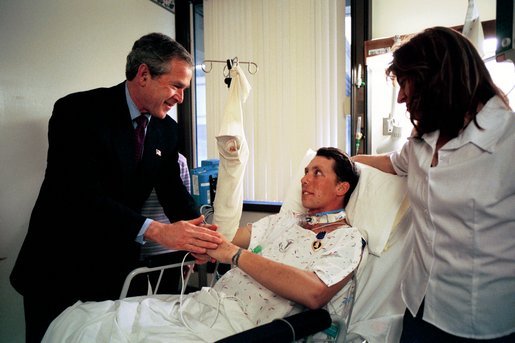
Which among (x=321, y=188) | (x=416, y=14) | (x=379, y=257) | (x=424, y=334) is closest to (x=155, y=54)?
(x=321, y=188)

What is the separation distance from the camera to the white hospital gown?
1.17m

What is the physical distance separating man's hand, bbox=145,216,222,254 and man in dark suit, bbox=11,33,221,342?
1.6 inches

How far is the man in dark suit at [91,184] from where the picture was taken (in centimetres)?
143

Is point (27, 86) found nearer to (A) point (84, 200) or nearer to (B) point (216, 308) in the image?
(A) point (84, 200)

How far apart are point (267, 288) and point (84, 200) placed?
2.63ft

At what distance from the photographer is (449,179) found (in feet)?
3.17

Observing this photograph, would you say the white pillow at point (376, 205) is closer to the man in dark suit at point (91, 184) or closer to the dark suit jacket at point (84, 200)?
the man in dark suit at point (91, 184)

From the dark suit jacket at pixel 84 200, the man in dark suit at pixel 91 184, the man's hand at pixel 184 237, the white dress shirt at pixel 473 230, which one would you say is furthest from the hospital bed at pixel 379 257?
the dark suit jacket at pixel 84 200

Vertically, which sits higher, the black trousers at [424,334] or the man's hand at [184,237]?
the man's hand at [184,237]

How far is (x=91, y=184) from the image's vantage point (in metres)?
1.37

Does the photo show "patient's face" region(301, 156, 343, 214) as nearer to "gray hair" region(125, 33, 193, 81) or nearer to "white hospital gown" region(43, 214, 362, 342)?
"white hospital gown" region(43, 214, 362, 342)

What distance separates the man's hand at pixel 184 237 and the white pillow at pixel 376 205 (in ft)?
2.13

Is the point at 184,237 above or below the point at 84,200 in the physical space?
below

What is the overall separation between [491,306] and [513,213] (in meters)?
0.27
